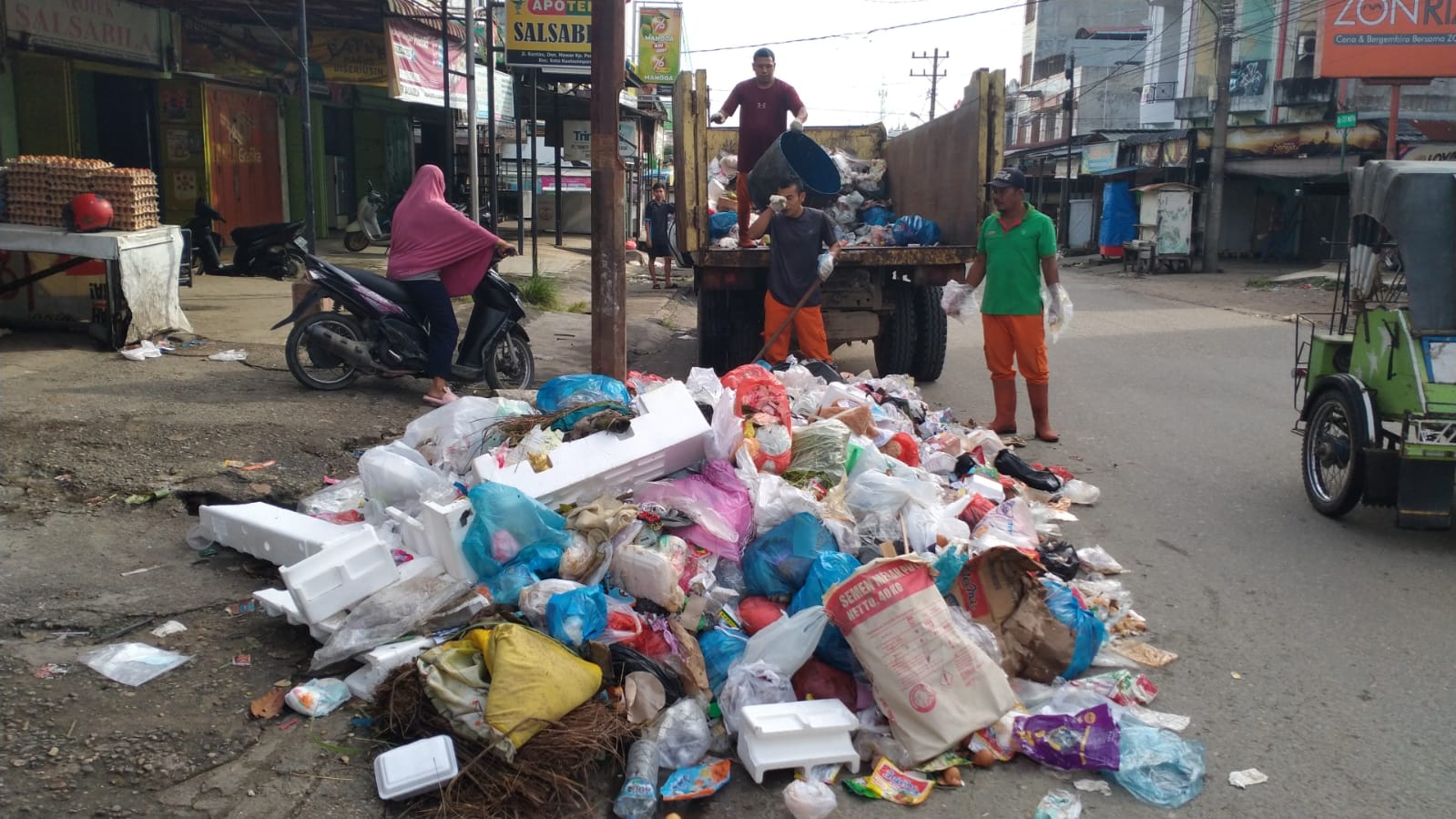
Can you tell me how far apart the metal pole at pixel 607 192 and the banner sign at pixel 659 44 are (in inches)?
786

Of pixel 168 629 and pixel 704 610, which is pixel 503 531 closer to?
pixel 704 610

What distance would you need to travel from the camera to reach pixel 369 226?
1836cm

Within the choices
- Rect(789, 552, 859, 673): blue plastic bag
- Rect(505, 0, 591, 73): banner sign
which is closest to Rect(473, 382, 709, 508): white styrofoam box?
Rect(789, 552, 859, 673): blue plastic bag

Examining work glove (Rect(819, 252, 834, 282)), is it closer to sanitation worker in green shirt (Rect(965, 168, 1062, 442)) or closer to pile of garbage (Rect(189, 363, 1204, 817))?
sanitation worker in green shirt (Rect(965, 168, 1062, 442))

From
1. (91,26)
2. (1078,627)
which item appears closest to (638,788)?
(1078,627)

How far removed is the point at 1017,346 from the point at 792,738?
481 centimetres

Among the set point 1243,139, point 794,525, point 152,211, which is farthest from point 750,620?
point 1243,139

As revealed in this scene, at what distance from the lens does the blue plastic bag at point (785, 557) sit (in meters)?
4.15

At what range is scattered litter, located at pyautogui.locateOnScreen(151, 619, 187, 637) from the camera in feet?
12.8

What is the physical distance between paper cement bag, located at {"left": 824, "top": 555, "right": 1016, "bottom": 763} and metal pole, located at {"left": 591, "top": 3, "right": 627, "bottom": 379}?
11.3ft

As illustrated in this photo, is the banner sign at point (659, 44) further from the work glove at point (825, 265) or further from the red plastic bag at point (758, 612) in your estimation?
the red plastic bag at point (758, 612)

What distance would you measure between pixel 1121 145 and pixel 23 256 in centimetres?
3183

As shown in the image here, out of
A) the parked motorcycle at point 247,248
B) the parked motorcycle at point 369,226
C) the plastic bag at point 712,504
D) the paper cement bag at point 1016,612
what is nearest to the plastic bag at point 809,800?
the paper cement bag at point 1016,612

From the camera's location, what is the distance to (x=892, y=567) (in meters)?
3.57
